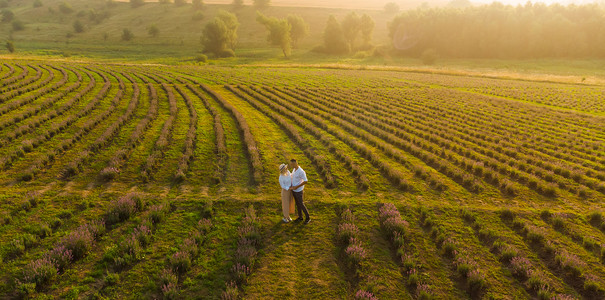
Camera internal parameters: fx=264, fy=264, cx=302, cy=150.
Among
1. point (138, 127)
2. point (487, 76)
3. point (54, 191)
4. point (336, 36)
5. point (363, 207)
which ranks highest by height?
point (336, 36)

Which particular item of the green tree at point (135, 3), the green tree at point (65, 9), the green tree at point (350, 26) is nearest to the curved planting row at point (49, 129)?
the green tree at point (350, 26)

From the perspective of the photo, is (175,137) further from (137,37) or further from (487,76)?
(137,37)

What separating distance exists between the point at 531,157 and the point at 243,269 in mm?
19326

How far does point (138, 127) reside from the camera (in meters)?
19.5

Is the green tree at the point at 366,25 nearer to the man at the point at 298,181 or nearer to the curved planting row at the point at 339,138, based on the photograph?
the curved planting row at the point at 339,138

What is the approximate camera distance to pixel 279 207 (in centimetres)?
1140

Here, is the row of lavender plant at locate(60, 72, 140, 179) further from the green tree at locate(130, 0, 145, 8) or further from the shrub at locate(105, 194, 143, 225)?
the green tree at locate(130, 0, 145, 8)

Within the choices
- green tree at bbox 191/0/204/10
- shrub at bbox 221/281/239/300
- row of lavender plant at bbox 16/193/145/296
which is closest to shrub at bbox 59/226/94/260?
row of lavender plant at bbox 16/193/145/296

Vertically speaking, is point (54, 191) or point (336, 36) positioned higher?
point (336, 36)

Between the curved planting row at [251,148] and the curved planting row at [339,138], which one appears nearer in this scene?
the curved planting row at [251,148]

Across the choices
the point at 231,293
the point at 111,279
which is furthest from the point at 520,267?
Answer: the point at 111,279

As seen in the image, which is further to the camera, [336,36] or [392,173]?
[336,36]

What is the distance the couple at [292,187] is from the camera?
9.55m

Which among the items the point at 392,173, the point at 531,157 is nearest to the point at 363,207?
the point at 392,173
